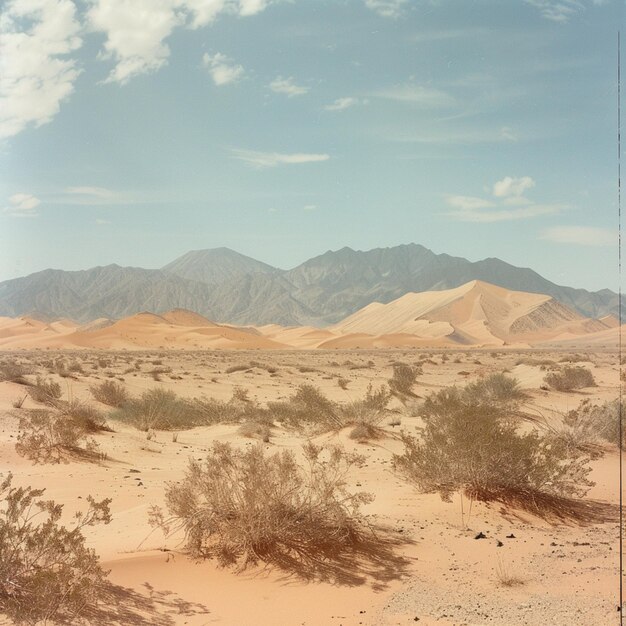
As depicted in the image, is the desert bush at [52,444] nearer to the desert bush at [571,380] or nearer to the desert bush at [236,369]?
the desert bush at [571,380]

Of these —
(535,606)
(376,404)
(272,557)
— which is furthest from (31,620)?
(376,404)

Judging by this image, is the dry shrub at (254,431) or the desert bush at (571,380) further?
the desert bush at (571,380)

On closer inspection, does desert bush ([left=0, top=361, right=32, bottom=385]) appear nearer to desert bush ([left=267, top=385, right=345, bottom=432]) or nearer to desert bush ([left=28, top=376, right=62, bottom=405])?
desert bush ([left=28, top=376, right=62, bottom=405])

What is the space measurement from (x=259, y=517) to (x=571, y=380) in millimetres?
20215

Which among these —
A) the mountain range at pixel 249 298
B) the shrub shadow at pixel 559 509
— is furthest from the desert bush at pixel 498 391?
the mountain range at pixel 249 298

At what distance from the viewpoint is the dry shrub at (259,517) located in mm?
6207

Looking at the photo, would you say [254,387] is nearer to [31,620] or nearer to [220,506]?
[220,506]

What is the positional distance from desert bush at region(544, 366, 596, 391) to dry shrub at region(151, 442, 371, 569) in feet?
61.4

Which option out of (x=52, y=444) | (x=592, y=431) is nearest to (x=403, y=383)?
(x=592, y=431)

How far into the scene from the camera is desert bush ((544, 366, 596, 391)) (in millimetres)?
23422

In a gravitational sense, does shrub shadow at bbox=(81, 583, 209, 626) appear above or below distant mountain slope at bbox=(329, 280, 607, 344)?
Result: below

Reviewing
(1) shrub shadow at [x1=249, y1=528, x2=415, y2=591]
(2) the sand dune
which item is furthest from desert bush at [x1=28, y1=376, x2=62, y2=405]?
(2) the sand dune

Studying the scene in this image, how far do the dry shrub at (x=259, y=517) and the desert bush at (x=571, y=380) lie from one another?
18.7m

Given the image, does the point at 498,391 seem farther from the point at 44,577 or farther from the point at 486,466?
the point at 44,577
